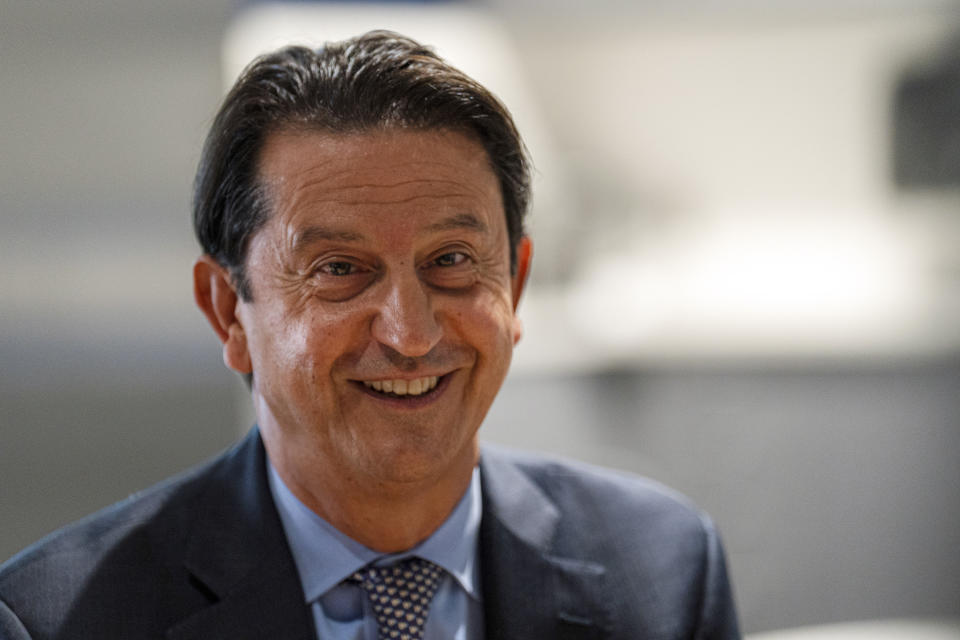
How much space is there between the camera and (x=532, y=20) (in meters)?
3.96

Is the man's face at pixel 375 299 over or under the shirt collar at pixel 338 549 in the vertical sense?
over

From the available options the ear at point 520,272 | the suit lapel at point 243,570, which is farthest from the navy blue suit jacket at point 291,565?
the ear at point 520,272

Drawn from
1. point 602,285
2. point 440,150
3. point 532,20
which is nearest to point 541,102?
point 532,20

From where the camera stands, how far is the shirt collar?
1.55 metres

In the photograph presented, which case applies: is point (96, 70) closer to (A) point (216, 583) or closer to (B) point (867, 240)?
(A) point (216, 583)

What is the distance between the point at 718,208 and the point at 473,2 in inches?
50.4

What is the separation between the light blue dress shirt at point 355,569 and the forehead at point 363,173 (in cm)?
49

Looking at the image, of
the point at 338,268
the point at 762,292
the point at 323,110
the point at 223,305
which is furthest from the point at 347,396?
the point at 762,292

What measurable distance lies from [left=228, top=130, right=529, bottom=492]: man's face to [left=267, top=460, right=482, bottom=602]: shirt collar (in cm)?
13

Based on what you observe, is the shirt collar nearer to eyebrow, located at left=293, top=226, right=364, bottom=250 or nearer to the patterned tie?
the patterned tie

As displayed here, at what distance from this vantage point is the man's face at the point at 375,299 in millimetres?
1416

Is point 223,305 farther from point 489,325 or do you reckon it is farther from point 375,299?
point 489,325

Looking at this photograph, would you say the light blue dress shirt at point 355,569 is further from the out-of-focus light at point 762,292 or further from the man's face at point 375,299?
the out-of-focus light at point 762,292

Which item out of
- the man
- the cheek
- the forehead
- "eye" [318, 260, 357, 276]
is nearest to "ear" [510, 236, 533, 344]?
the man
